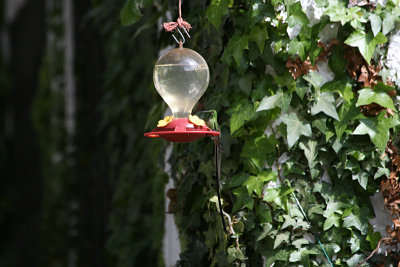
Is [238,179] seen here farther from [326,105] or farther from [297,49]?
[297,49]

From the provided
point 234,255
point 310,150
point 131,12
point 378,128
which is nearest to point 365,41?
point 378,128

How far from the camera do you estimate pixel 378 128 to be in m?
2.44

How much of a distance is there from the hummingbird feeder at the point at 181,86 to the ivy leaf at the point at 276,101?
1.17 ft

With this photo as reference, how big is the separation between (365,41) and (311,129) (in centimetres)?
41

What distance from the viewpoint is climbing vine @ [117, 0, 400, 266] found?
8.04 feet

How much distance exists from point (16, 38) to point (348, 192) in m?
8.07

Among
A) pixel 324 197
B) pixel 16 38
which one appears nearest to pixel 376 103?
pixel 324 197

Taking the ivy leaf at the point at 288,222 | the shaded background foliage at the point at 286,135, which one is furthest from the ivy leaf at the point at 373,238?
the ivy leaf at the point at 288,222

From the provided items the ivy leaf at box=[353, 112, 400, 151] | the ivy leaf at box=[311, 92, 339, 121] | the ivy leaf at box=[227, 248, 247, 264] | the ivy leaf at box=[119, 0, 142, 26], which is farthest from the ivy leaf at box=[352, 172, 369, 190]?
the ivy leaf at box=[119, 0, 142, 26]

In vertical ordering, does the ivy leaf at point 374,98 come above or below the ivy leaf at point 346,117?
above

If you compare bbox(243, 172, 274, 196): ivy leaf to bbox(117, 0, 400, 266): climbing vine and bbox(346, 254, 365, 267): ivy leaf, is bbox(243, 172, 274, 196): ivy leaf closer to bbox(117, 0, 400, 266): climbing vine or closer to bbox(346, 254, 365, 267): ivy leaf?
bbox(117, 0, 400, 266): climbing vine

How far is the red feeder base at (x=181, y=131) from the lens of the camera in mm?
2018

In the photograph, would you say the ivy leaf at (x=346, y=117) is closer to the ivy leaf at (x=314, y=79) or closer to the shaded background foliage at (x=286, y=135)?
the shaded background foliage at (x=286, y=135)

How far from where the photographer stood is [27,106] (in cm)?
876
